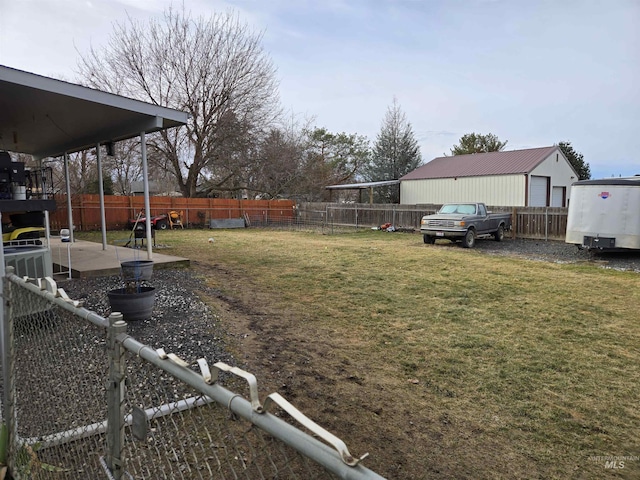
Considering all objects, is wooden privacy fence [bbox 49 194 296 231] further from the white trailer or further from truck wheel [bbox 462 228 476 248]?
the white trailer

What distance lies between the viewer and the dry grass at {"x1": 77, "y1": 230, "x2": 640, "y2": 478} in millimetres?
2631

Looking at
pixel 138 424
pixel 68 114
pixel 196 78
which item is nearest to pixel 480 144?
pixel 196 78

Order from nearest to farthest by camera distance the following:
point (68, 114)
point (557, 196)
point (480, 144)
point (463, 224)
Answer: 1. point (68, 114)
2. point (463, 224)
3. point (557, 196)
4. point (480, 144)

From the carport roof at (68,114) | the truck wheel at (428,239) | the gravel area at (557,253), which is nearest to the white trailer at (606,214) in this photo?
the gravel area at (557,253)

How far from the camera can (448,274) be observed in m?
8.69

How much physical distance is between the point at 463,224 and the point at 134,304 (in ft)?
37.2

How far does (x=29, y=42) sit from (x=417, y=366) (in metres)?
12.2

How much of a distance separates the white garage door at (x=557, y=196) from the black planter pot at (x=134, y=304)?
25308mm

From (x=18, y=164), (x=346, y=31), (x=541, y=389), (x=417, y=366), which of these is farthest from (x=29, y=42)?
(x=541, y=389)

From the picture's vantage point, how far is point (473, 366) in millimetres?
3908

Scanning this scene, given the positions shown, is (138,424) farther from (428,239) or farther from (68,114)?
(428,239)

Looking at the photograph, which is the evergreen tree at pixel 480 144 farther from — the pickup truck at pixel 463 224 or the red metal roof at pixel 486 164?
the pickup truck at pixel 463 224

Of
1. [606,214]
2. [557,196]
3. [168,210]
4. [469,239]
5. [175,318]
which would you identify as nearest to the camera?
[175,318]

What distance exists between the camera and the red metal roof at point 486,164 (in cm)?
2311
